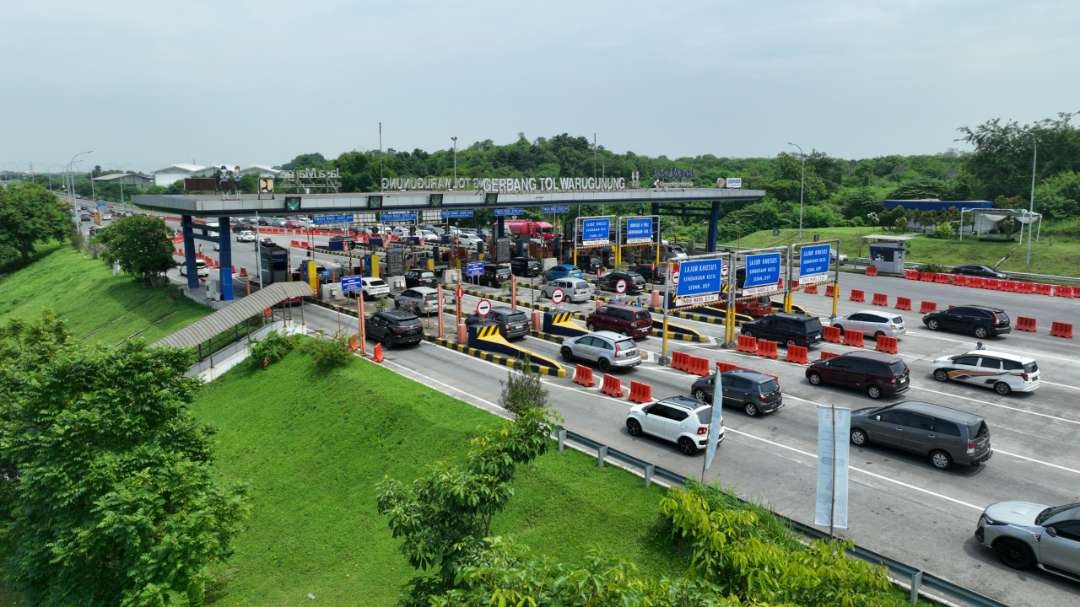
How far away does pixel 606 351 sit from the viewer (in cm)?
2742

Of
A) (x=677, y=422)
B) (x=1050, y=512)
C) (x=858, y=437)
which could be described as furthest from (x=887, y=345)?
(x=1050, y=512)

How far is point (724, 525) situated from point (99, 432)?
13.7m

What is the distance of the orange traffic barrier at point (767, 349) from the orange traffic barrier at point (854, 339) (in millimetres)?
4373

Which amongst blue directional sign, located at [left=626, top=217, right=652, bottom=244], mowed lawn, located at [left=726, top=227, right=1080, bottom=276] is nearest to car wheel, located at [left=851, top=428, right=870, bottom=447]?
blue directional sign, located at [left=626, top=217, right=652, bottom=244]

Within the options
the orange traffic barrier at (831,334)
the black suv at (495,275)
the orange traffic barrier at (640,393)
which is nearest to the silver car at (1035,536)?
the orange traffic barrier at (640,393)

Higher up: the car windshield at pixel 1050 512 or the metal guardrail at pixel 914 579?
the car windshield at pixel 1050 512

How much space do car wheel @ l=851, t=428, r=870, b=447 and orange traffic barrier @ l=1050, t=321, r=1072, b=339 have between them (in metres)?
21.2

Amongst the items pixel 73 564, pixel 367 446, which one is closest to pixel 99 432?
pixel 73 564

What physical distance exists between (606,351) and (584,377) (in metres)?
2.22

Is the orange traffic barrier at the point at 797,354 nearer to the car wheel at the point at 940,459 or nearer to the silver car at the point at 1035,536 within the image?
the car wheel at the point at 940,459

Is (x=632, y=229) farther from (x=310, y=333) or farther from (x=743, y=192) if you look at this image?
(x=310, y=333)

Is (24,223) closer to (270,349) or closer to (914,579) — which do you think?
(270,349)

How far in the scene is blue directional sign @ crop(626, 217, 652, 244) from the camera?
5488cm

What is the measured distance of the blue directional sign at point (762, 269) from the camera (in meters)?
32.5
